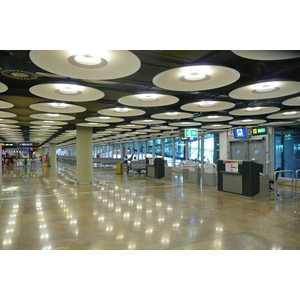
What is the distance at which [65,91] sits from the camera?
7.02 metres

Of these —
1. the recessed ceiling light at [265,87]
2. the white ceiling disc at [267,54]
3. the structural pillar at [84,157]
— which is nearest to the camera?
the white ceiling disc at [267,54]

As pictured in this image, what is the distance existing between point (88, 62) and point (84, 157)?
1081cm

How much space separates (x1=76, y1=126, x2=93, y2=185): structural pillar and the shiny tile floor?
5.48m

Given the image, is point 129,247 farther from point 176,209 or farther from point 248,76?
point 248,76

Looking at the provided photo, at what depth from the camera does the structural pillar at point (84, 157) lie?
14.3 metres

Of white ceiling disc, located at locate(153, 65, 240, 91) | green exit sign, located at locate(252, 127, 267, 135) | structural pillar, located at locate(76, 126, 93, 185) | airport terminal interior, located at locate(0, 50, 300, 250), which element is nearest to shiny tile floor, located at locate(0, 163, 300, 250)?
airport terminal interior, located at locate(0, 50, 300, 250)

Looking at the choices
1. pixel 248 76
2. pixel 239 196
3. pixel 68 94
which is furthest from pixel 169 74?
pixel 239 196

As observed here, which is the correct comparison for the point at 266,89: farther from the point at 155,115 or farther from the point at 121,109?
the point at 121,109

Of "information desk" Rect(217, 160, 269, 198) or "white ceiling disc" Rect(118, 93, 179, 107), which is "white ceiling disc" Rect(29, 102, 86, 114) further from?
"information desk" Rect(217, 160, 269, 198)

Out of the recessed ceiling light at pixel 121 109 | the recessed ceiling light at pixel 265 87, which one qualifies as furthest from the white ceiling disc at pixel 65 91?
the recessed ceiling light at pixel 265 87

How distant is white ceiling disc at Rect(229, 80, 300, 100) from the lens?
6.38 m

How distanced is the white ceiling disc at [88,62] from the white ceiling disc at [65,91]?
1366 millimetres

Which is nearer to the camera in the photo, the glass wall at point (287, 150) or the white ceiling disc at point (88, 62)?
the white ceiling disc at point (88, 62)

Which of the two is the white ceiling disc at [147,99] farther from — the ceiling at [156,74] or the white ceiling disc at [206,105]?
the white ceiling disc at [206,105]
